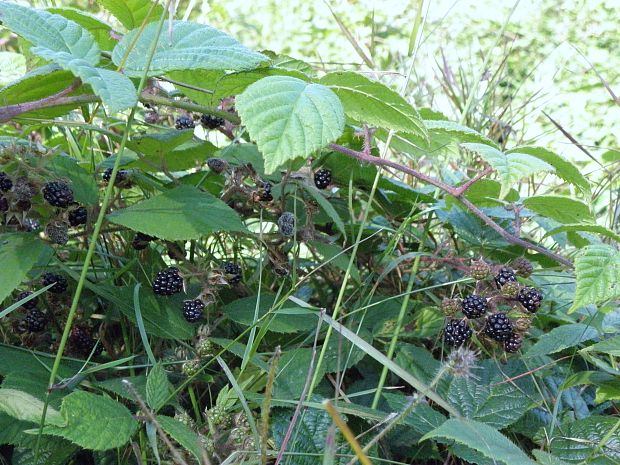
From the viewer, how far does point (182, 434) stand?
767mm

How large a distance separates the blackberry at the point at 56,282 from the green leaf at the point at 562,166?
2.26ft

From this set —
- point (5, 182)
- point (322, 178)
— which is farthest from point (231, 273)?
point (5, 182)

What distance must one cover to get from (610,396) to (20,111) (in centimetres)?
88

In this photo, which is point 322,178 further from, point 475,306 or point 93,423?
point 93,423

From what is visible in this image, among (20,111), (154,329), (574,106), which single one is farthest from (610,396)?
(574,106)

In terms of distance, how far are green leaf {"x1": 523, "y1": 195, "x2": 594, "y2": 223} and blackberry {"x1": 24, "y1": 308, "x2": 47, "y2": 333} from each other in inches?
29.5

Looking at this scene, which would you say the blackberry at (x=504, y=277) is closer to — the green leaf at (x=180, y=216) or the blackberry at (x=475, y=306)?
the blackberry at (x=475, y=306)

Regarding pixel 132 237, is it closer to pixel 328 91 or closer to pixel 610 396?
pixel 328 91

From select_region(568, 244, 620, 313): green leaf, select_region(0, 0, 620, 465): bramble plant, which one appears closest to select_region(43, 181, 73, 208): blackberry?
select_region(0, 0, 620, 465): bramble plant

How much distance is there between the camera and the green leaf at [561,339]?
39.4 inches

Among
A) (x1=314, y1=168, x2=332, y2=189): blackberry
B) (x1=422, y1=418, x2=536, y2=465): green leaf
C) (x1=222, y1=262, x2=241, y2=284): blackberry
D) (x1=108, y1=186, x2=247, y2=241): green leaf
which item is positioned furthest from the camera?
(x1=314, y1=168, x2=332, y2=189): blackberry

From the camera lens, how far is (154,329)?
3.14 feet

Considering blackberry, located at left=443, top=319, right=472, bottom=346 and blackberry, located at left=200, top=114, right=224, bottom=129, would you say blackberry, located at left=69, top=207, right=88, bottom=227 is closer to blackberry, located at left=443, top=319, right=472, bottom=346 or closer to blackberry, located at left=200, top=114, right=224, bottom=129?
blackberry, located at left=200, top=114, right=224, bottom=129

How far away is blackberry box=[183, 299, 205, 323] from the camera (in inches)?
37.9
